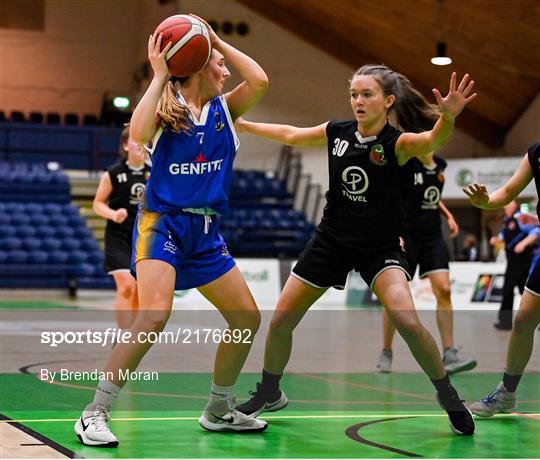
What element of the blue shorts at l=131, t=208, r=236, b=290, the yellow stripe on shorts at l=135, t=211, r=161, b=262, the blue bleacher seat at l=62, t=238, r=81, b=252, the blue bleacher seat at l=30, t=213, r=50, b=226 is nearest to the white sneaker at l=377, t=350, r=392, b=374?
the blue shorts at l=131, t=208, r=236, b=290

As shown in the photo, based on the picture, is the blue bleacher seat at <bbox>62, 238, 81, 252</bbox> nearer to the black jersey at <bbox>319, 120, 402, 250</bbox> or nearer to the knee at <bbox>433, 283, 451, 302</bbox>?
the knee at <bbox>433, 283, 451, 302</bbox>

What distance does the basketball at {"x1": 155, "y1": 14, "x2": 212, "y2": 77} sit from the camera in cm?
479

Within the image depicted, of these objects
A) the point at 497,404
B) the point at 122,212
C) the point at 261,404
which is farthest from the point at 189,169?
the point at 122,212

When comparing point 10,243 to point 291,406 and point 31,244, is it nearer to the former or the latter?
point 31,244

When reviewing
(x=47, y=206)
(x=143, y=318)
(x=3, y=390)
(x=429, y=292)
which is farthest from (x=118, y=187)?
(x=47, y=206)

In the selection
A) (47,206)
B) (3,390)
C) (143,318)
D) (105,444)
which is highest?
(143,318)

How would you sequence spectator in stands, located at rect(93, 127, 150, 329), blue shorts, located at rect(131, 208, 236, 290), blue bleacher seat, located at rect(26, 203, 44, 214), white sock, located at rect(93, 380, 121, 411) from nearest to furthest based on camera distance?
1. white sock, located at rect(93, 380, 121, 411)
2. blue shorts, located at rect(131, 208, 236, 290)
3. spectator in stands, located at rect(93, 127, 150, 329)
4. blue bleacher seat, located at rect(26, 203, 44, 214)

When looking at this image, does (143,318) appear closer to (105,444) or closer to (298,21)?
(105,444)

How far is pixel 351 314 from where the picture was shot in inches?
645

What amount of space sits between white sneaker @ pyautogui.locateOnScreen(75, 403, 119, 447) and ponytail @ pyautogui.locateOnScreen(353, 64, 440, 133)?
2254mm

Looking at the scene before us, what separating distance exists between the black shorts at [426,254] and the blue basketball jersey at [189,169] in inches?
143

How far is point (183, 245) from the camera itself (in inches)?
Answer: 198

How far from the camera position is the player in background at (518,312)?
569cm

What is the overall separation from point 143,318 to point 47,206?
17917 millimetres
